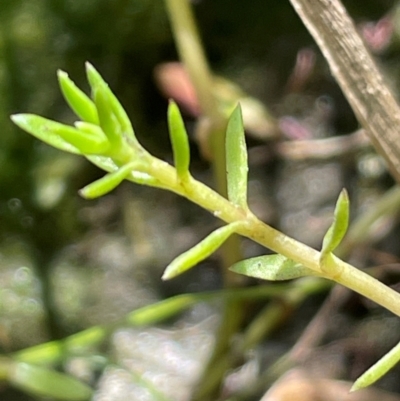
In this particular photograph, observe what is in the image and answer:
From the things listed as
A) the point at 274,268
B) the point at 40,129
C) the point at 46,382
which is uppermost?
the point at 40,129

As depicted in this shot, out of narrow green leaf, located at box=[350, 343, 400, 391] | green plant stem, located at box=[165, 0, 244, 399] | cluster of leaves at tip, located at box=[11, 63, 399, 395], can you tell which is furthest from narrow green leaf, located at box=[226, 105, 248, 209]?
green plant stem, located at box=[165, 0, 244, 399]

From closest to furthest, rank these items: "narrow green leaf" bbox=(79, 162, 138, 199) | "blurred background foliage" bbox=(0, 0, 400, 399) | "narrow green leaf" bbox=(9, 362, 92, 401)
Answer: "narrow green leaf" bbox=(79, 162, 138, 199), "narrow green leaf" bbox=(9, 362, 92, 401), "blurred background foliage" bbox=(0, 0, 400, 399)

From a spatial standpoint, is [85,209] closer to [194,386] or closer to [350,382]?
[194,386]

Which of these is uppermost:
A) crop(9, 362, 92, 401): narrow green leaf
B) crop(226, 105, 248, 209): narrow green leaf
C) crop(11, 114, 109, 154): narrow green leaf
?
crop(11, 114, 109, 154): narrow green leaf

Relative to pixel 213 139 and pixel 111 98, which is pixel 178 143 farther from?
pixel 213 139

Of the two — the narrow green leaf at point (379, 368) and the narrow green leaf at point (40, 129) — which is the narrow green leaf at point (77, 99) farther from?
the narrow green leaf at point (379, 368)

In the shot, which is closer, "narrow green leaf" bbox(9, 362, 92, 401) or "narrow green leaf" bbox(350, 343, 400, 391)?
"narrow green leaf" bbox(350, 343, 400, 391)

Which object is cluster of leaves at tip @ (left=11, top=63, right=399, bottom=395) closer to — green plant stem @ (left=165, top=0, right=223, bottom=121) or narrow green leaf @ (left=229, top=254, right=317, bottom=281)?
narrow green leaf @ (left=229, top=254, right=317, bottom=281)

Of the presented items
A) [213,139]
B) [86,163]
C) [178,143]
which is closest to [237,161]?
[178,143]
